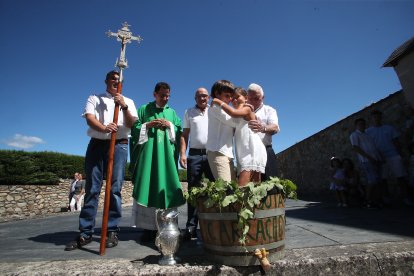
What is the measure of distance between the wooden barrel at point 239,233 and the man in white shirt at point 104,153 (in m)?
1.37

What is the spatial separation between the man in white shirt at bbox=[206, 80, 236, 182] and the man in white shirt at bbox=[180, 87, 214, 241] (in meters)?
0.62

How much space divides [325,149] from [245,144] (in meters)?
8.79

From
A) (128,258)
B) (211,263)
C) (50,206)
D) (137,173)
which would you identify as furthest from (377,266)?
(50,206)

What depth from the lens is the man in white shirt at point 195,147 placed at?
3350mm

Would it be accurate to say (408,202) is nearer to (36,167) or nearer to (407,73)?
(407,73)

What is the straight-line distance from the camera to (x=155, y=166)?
316cm

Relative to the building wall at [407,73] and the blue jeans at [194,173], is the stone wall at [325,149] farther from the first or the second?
the blue jeans at [194,173]

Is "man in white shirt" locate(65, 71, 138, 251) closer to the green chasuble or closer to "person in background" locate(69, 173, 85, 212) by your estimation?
the green chasuble

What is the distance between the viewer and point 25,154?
14797 mm

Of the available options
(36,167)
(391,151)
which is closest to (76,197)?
(36,167)

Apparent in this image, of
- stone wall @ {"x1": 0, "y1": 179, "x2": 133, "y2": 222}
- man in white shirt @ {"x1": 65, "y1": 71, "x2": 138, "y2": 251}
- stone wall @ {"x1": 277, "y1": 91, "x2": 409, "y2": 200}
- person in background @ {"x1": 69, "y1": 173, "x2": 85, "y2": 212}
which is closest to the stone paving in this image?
man in white shirt @ {"x1": 65, "y1": 71, "x2": 138, "y2": 251}

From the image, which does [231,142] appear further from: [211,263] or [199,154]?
[211,263]

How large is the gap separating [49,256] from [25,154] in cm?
1492

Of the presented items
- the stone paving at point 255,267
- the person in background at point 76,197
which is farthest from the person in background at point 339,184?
the person in background at point 76,197
